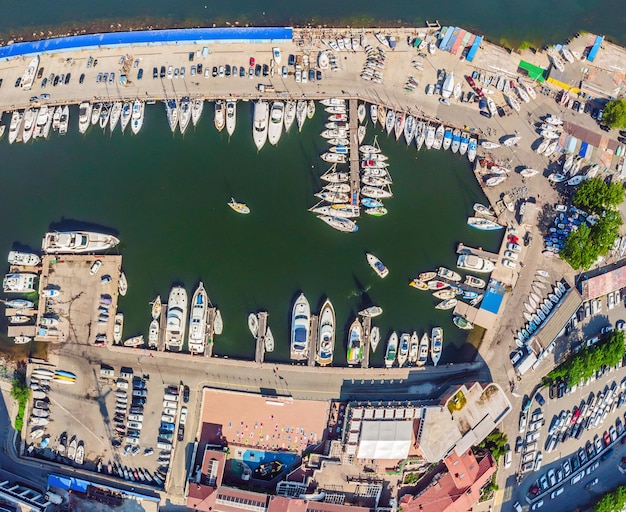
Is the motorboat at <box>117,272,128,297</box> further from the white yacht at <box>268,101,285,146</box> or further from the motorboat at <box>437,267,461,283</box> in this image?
the motorboat at <box>437,267,461,283</box>

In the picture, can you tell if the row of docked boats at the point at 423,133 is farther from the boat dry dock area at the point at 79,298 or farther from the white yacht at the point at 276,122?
the boat dry dock area at the point at 79,298

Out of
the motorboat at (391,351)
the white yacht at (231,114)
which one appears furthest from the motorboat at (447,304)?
the white yacht at (231,114)

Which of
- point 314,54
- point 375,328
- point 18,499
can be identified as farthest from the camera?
point 314,54

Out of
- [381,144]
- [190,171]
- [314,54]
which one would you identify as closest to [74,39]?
[190,171]

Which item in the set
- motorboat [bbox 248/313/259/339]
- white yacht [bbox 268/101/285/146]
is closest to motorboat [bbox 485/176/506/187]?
white yacht [bbox 268/101/285/146]

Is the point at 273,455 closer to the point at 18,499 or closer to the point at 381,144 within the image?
the point at 18,499

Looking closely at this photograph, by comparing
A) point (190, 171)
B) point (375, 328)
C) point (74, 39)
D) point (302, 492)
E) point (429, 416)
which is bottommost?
point (302, 492)

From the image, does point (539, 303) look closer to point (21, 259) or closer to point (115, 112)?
point (115, 112)

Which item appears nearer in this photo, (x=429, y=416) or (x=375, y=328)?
(x=429, y=416)
